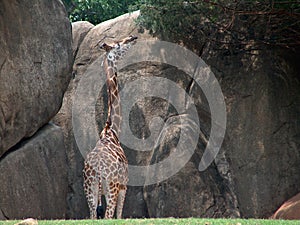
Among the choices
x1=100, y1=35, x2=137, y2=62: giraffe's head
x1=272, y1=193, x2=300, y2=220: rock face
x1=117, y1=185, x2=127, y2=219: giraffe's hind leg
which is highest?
x1=100, y1=35, x2=137, y2=62: giraffe's head

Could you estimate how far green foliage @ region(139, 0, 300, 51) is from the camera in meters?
10.4

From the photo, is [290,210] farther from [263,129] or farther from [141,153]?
[141,153]

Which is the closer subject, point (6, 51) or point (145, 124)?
point (6, 51)

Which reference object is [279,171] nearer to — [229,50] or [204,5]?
[229,50]

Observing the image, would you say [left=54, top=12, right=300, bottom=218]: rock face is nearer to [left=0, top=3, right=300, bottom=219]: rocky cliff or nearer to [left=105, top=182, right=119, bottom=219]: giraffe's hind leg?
[left=0, top=3, right=300, bottom=219]: rocky cliff

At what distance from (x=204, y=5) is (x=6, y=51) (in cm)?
287

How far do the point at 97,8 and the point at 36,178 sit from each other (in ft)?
21.0

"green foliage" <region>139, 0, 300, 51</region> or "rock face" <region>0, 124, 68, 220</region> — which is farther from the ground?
"green foliage" <region>139, 0, 300, 51</region>

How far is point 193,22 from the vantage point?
11609 mm

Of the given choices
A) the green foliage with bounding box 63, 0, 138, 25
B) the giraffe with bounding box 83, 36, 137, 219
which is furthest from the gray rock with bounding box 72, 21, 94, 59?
the green foliage with bounding box 63, 0, 138, 25

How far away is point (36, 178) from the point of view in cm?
1067

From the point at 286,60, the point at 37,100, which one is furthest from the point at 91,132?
the point at 286,60

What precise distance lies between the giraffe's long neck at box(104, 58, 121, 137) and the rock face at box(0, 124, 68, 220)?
35.6 inches

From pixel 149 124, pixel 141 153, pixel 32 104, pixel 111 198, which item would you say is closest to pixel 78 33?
pixel 149 124
